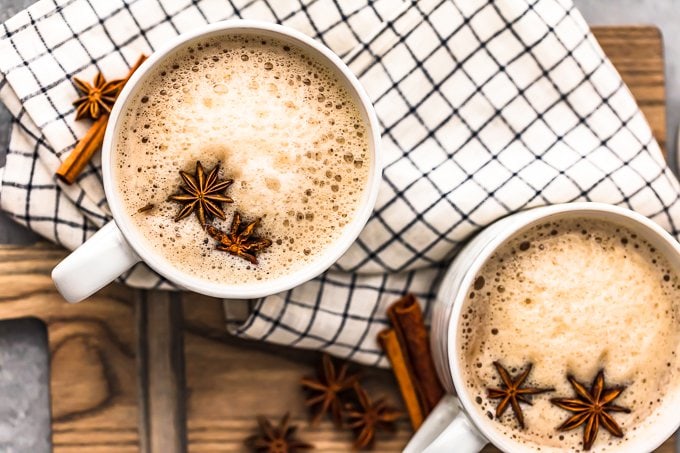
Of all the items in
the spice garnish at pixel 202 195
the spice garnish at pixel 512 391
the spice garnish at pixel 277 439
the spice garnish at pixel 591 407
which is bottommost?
the spice garnish at pixel 591 407

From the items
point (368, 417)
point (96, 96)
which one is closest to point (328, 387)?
point (368, 417)

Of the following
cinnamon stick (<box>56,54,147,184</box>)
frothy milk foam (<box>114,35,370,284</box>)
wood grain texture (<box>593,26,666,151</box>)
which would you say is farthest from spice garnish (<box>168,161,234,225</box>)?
wood grain texture (<box>593,26,666,151</box>)

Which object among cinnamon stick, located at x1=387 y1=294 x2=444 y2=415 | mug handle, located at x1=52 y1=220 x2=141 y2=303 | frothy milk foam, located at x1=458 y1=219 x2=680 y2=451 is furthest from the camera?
cinnamon stick, located at x1=387 y1=294 x2=444 y2=415

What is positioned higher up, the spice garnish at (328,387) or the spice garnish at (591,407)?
the spice garnish at (328,387)

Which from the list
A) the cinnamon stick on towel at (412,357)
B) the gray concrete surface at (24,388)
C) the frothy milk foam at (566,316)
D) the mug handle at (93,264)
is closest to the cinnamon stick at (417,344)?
the cinnamon stick on towel at (412,357)

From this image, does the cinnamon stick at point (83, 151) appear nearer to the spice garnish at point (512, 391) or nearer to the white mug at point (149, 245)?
the white mug at point (149, 245)

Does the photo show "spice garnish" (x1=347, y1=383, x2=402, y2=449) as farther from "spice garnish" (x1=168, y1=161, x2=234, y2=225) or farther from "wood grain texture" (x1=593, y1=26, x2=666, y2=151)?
"wood grain texture" (x1=593, y1=26, x2=666, y2=151)

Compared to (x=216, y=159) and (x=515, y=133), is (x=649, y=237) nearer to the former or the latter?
(x=515, y=133)
